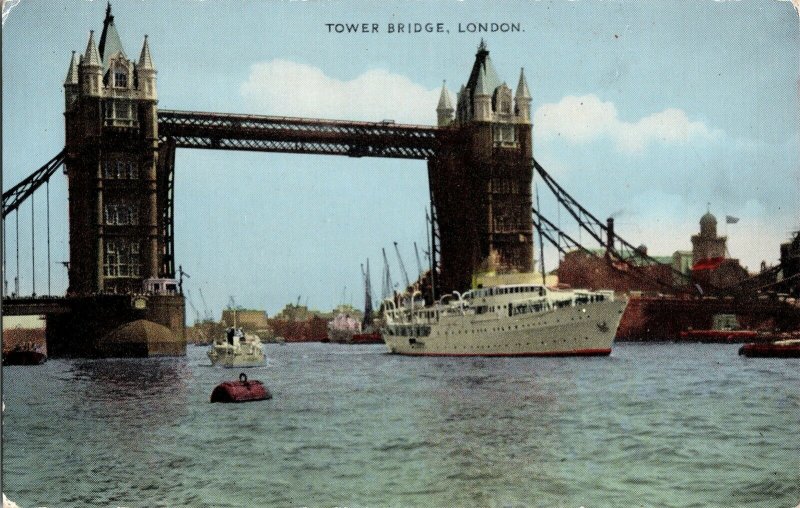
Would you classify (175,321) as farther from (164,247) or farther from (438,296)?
(438,296)

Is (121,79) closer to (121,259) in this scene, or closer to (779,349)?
(121,259)

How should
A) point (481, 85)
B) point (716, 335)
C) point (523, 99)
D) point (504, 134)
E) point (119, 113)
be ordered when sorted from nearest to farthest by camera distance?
point (523, 99)
point (481, 85)
point (504, 134)
point (119, 113)
point (716, 335)

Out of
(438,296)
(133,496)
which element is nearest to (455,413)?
(133,496)

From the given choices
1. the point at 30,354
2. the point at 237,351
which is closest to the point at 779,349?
the point at 237,351

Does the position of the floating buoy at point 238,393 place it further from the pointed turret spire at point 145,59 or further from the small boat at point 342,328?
the small boat at point 342,328

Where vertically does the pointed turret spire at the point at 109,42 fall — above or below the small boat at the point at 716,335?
above

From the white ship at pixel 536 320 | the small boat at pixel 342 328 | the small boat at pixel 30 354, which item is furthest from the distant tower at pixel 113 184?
the small boat at pixel 342 328

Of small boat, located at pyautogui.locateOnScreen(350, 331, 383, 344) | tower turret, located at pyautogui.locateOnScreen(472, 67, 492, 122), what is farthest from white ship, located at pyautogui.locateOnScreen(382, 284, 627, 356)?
small boat, located at pyautogui.locateOnScreen(350, 331, 383, 344)

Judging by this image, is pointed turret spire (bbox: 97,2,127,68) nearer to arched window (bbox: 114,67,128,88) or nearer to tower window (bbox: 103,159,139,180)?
arched window (bbox: 114,67,128,88)
